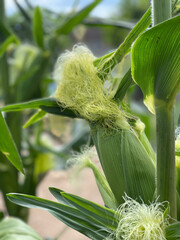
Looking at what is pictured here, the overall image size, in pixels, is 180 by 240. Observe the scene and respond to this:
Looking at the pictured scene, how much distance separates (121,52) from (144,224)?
132mm

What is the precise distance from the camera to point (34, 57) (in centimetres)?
104

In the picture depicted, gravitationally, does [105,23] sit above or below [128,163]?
above

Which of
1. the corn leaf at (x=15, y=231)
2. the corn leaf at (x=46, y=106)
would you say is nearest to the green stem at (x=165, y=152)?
the corn leaf at (x=46, y=106)

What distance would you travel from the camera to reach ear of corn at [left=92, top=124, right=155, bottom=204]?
280 millimetres

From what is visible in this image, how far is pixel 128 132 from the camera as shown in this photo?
0.29 m

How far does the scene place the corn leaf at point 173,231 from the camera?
0.80ft

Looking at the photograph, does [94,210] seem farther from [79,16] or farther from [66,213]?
[79,16]

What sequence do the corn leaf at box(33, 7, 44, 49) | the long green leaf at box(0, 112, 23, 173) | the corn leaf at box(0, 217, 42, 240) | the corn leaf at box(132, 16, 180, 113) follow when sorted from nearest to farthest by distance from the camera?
the corn leaf at box(132, 16, 180, 113) < the long green leaf at box(0, 112, 23, 173) < the corn leaf at box(0, 217, 42, 240) < the corn leaf at box(33, 7, 44, 49)

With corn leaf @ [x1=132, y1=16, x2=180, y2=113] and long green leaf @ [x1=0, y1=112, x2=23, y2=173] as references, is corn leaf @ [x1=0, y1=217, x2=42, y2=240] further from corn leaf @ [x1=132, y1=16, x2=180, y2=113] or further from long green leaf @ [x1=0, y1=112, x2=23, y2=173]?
corn leaf @ [x1=132, y1=16, x2=180, y2=113]

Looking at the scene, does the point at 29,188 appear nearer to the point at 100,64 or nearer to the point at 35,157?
the point at 35,157

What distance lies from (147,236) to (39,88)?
2.70 ft

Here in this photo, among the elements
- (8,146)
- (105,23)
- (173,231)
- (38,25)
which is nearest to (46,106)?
(8,146)

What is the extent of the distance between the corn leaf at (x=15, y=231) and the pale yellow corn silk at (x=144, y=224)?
0.80ft

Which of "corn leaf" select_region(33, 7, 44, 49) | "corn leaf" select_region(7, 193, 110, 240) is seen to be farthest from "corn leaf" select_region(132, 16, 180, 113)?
"corn leaf" select_region(33, 7, 44, 49)
